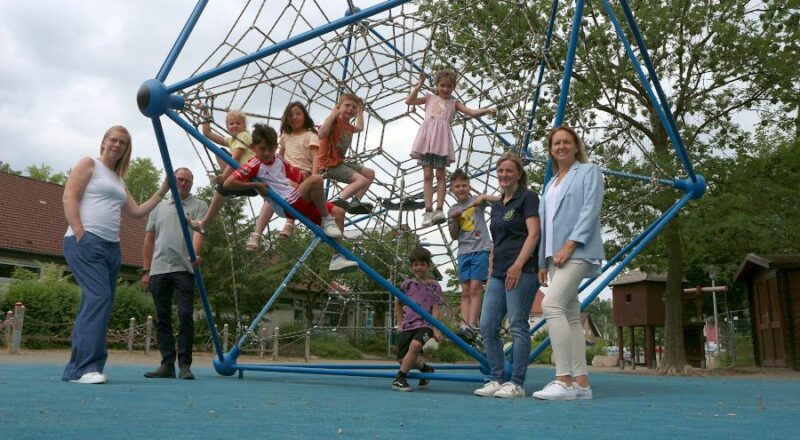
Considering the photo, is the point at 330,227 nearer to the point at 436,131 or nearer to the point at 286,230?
Result: the point at 286,230

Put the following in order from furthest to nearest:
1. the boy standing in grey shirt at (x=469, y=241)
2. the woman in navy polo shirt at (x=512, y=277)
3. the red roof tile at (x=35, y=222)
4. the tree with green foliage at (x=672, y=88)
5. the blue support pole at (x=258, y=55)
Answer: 1. the red roof tile at (x=35, y=222)
2. the tree with green foliage at (x=672, y=88)
3. the boy standing in grey shirt at (x=469, y=241)
4. the woman in navy polo shirt at (x=512, y=277)
5. the blue support pole at (x=258, y=55)

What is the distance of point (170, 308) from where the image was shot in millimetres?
5641

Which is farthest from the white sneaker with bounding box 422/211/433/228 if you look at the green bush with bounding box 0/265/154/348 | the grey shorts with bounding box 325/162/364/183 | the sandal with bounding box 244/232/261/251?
the green bush with bounding box 0/265/154/348

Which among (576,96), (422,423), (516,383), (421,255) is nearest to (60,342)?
(576,96)

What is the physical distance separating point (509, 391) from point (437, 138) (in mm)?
2641

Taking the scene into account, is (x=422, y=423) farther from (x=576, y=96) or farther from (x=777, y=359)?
(x=777, y=359)

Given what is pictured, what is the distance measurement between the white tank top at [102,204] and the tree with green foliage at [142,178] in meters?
39.8

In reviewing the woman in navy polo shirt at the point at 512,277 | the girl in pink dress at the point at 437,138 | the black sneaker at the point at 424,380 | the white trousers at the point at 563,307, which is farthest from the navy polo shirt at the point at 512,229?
the girl in pink dress at the point at 437,138

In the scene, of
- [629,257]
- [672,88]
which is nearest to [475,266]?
[629,257]

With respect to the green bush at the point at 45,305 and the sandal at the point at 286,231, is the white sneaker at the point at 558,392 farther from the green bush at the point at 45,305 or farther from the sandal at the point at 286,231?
the green bush at the point at 45,305

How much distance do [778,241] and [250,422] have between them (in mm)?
12102

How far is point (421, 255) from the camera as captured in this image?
5645mm

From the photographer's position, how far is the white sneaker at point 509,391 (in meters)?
4.37

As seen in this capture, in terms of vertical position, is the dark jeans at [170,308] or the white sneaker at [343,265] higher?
the white sneaker at [343,265]
